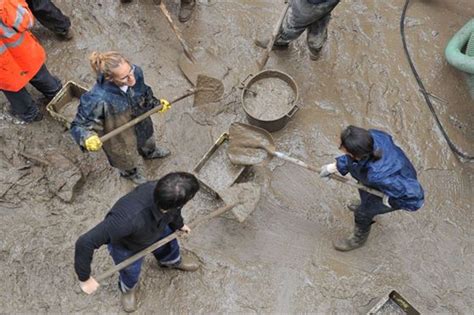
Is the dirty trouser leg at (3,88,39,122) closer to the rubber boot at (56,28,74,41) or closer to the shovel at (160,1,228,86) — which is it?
the rubber boot at (56,28,74,41)

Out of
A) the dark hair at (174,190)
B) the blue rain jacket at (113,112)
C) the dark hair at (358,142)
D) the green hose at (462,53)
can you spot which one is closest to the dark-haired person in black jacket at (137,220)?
the dark hair at (174,190)

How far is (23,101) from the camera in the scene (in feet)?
16.2

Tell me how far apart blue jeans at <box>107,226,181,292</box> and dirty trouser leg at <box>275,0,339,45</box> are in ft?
8.22

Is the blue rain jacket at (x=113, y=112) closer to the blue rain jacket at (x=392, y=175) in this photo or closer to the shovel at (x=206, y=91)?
the shovel at (x=206, y=91)

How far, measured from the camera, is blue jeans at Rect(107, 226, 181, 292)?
147 inches

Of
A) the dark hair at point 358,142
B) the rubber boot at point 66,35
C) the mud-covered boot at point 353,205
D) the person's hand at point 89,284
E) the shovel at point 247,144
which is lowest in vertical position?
the mud-covered boot at point 353,205

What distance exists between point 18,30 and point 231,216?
249cm

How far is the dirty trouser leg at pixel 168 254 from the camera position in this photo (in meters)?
4.18

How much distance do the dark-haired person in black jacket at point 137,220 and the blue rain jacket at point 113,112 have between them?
2.81ft

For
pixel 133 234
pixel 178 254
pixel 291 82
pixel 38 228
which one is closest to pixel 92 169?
pixel 38 228

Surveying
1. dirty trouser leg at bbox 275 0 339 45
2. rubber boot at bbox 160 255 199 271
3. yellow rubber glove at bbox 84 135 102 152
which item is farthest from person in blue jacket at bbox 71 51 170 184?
dirty trouser leg at bbox 275 0 339 45

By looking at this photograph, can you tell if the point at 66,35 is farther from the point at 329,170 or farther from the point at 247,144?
the point at 329,170

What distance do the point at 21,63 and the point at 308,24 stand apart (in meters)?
2.78

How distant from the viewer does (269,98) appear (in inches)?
205
